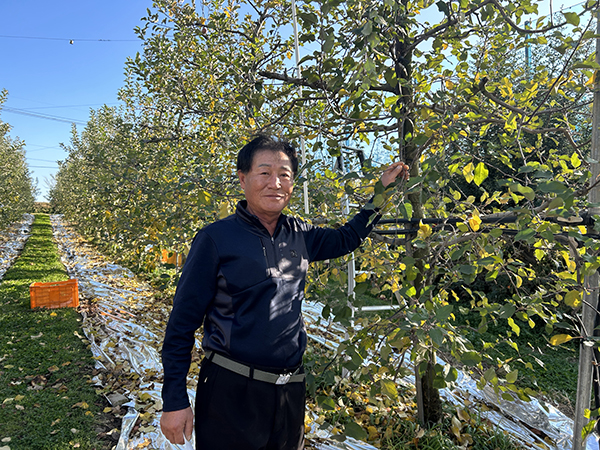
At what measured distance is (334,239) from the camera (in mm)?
1869

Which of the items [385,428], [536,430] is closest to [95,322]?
[385,428]

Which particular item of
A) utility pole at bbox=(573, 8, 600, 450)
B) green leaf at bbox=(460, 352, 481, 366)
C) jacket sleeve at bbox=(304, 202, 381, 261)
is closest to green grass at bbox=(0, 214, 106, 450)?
jacket sleeve at bbox=(304, 202, 381, 261)

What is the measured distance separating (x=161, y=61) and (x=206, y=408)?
3806 mm

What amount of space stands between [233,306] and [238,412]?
38 centimetres

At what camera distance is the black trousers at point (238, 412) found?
1431mm

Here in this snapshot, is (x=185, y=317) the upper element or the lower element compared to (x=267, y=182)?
lower

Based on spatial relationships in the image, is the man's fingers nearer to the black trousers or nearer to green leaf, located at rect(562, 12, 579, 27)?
the black trousers

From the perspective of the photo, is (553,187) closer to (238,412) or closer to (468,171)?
(468,171)

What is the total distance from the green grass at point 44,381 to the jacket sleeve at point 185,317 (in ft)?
6.30

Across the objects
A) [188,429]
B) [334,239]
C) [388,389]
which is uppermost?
[334,239]

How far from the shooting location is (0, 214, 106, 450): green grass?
2975mm

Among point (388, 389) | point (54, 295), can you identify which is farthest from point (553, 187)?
point (54, 295)

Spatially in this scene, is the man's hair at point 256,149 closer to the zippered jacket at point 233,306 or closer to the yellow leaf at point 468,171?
the zippered jacket at point 233,306

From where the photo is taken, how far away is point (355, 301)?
68.7 inches
